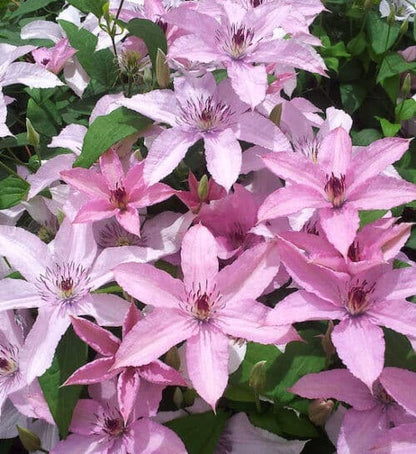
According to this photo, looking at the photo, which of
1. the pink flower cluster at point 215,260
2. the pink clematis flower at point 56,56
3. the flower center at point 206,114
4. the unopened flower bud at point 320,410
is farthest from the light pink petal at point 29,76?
the unopened flower bud at point 320,410

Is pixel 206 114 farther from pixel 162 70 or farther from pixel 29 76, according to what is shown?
pixel 29 76

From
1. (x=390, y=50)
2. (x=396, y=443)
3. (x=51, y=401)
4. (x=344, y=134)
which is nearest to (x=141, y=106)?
(x=344, y=134)

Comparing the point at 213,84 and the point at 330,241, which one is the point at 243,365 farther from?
the point at 213,84

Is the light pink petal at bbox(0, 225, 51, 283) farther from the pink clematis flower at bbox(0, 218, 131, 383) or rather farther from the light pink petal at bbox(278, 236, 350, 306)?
the light pink petal at bbox(278, 236, 350, 306)

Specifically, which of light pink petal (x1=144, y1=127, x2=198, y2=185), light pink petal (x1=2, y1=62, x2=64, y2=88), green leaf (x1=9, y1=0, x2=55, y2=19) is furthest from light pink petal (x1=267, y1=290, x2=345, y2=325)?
green leaf (x1=9, y1=0, x2=55, y2=19)

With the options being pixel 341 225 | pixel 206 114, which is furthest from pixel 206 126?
pixel 341 225
